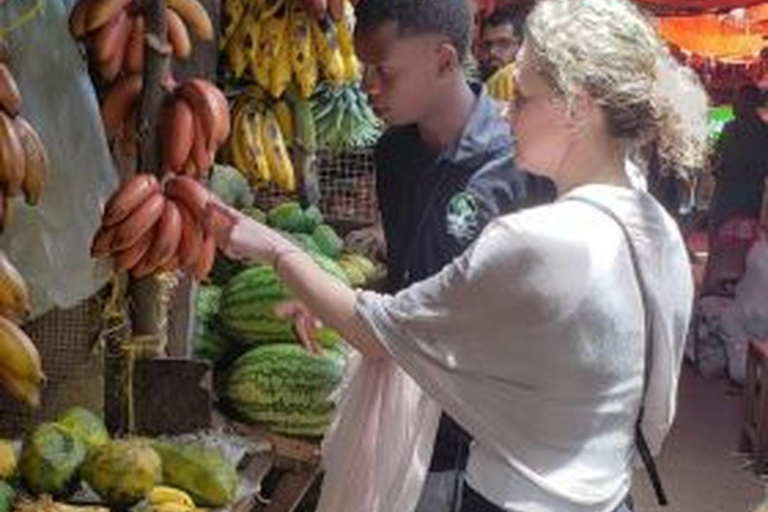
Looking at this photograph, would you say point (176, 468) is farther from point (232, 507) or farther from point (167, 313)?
point (167, 313)

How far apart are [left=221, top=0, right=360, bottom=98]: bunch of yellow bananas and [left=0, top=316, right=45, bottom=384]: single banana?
5.71 ft

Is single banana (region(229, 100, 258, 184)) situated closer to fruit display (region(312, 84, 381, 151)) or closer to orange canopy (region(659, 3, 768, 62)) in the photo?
fruit display (region(312, 84, 381, 151))

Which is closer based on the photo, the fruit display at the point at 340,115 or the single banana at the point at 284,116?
the single banana at the point at 284,116

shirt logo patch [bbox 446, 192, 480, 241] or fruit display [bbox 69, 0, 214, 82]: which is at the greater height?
fruit display [bbox 69, 0, 214, 82]

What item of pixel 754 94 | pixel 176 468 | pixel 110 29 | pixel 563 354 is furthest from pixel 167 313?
pixel 754 94

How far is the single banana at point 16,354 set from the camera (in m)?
1.93

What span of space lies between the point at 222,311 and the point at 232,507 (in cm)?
117

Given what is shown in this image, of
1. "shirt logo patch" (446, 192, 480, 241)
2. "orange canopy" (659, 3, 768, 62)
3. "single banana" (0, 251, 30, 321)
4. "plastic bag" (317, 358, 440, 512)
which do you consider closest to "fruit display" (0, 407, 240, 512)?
"plastic bag" (317, 358, 440, 512)

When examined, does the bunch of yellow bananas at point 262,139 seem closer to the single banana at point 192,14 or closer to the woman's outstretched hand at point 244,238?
the single banana at point 192,14

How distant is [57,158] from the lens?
7.75 feet

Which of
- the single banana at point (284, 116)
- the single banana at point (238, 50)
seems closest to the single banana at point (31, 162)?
the single banana at point (238, 50)

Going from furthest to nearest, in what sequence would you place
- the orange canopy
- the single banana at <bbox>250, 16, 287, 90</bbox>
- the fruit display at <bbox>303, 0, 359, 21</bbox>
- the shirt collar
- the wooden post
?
the orange canopy < the single banana at <bbox>250, 16, 287, 90</bbox> < the fruit display at <bbox>303, 0, 359, 21</bbox> < the shirt collar < the wooden post

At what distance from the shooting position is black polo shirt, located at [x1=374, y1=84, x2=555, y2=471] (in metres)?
2.76

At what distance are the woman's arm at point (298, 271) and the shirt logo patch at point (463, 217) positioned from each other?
1.59ft
